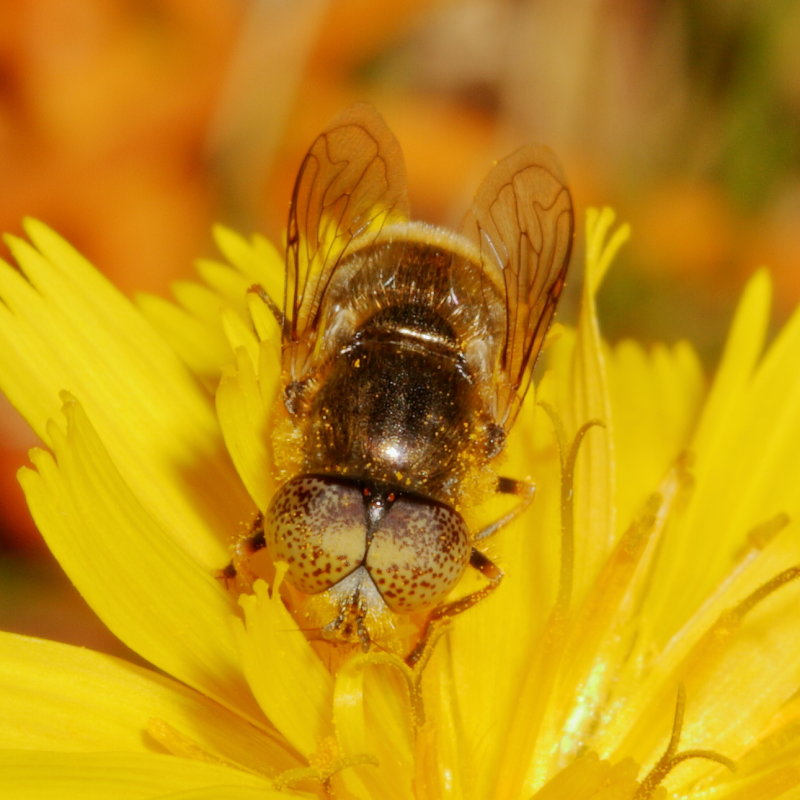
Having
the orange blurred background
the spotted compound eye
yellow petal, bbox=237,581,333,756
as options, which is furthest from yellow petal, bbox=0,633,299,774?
the orange blurred background

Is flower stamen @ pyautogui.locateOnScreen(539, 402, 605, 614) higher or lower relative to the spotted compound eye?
higher

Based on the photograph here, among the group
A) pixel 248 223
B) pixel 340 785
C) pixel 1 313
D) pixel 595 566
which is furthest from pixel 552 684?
pixel 248 223

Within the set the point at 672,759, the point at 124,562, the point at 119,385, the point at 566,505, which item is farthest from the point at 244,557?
the point at 672,759

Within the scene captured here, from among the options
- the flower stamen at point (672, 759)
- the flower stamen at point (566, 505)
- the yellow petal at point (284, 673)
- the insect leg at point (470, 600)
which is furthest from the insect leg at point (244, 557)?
the flower stamen at point (672, 759)

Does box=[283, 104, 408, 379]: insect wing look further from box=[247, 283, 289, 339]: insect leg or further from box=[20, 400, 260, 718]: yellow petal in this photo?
box=[20, 400, 260, 718]: yellow petal

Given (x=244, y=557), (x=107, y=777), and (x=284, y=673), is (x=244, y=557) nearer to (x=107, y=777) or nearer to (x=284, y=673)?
(x=284, y=673)

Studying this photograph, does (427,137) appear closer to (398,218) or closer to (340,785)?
(398,218)
